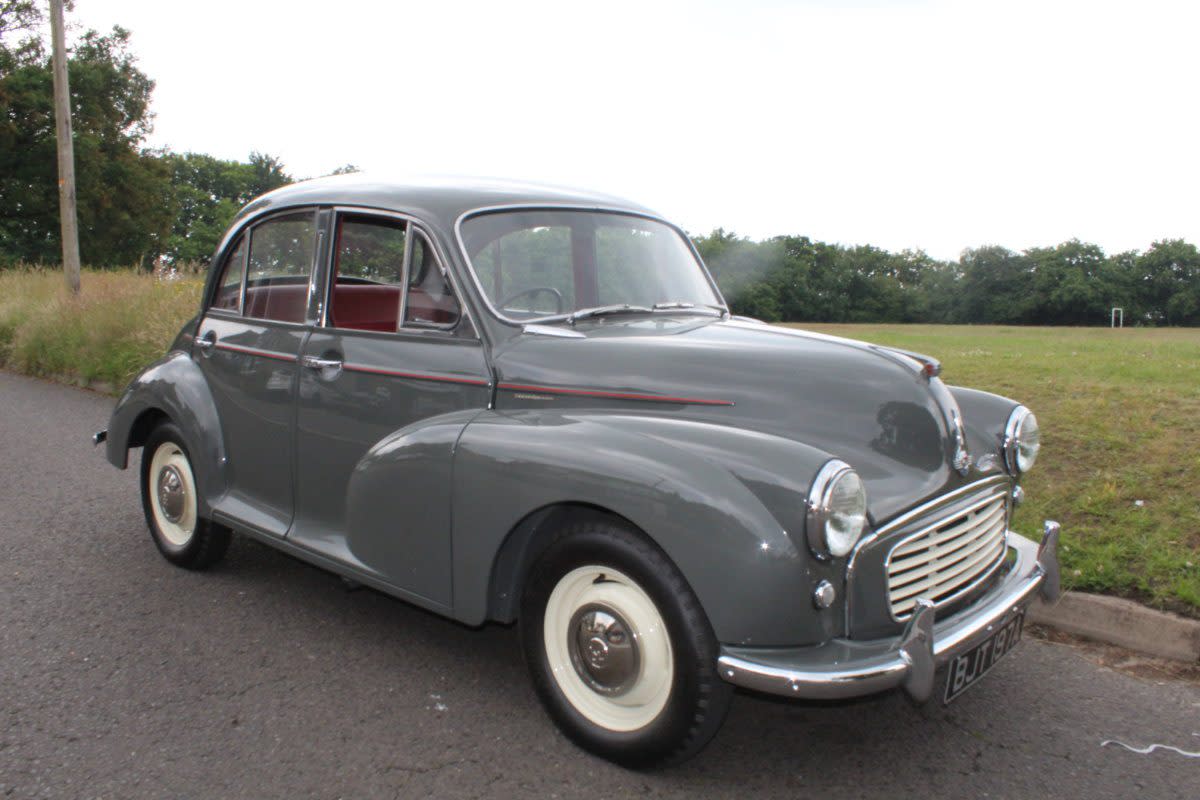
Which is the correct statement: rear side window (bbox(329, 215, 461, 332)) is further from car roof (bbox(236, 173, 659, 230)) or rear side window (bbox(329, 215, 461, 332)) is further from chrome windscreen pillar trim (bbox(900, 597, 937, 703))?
chrome windscreen pillar trim (bbox(900, 597, 937, 703))

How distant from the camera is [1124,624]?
3.99 meters

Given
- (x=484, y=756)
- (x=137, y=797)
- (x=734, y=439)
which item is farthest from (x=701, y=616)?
(x=137, y=797)

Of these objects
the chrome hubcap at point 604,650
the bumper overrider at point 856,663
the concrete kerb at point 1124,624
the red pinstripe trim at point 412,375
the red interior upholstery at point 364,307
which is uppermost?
the red interior upholstery at point 364,307

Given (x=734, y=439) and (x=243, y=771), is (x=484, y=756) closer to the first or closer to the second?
(x=243, y=771)

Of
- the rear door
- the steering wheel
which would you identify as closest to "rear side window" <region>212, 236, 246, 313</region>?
the rear door

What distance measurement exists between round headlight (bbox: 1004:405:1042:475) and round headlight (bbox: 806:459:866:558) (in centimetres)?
114

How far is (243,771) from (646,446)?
1.57 metres

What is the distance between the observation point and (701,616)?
2.59m

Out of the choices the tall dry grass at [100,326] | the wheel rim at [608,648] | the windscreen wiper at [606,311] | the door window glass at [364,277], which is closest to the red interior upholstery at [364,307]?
the door window glass at [364,277]

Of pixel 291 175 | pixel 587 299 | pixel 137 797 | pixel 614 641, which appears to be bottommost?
pixel 137 797

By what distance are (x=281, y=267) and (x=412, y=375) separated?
1.19 metres

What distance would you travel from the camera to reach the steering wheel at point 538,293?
11.6ft

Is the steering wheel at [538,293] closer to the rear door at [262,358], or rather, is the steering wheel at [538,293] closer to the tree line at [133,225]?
the rear door at [262,358]

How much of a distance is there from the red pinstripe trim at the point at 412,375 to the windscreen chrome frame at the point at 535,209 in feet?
0.83
